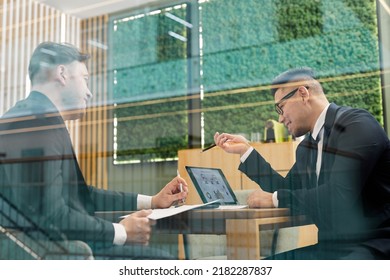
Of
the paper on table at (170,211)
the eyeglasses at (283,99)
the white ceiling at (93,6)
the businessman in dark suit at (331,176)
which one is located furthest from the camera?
the white ceiling at (93,6)

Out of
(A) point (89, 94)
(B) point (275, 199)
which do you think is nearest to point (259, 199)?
(B) point (275, 199)

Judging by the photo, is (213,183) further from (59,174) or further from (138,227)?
(59,174)

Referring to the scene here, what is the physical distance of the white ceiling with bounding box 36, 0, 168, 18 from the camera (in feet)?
5.84

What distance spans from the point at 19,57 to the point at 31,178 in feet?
1.40

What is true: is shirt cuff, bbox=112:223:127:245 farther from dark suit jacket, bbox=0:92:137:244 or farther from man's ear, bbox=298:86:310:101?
man's ear, bbox=298:86:310:101

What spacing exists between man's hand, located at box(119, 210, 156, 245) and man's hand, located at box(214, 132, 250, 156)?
295mm

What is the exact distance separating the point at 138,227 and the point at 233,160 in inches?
14.2

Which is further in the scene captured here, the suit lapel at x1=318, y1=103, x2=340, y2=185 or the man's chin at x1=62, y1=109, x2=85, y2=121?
the man's chin at x1=62, y1=109, x2=85, y2=121

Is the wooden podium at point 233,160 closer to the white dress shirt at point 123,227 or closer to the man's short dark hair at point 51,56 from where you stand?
the white dress shirt at point 123,227

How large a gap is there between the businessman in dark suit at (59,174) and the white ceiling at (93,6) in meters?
0.12

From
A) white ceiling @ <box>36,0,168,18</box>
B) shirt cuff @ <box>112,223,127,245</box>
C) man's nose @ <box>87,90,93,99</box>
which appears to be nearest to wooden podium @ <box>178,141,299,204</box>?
shirt cuff @ <box>112,223,127,245</box>

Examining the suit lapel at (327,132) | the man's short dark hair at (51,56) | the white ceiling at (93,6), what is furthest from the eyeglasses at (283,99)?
the man's short dark hair at (51,56)

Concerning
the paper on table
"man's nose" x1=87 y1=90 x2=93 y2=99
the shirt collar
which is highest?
"man's nose" x1=87 y1=90 x2=93 y2=99

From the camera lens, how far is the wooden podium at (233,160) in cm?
150
